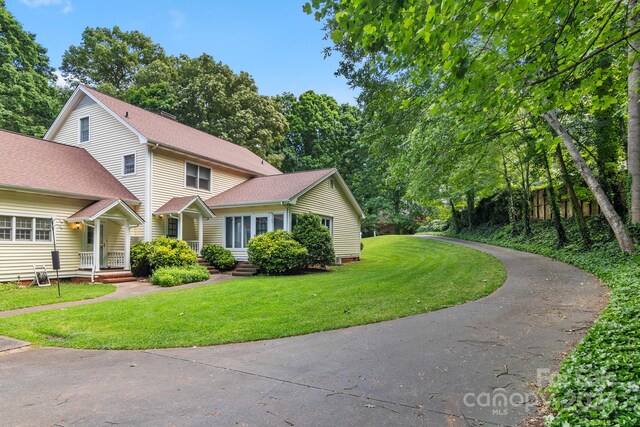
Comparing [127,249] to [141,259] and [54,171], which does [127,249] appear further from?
[54,171]

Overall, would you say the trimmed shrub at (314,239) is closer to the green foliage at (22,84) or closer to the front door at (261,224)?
the front door at (261,224)

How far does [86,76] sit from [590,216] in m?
41.1

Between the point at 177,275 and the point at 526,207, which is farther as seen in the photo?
the point at 526,207

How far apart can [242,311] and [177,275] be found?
6239mm

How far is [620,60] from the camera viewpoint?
734 centimetres

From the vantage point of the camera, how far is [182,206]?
50.9 ft

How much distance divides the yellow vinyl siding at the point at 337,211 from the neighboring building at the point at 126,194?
0.06 m

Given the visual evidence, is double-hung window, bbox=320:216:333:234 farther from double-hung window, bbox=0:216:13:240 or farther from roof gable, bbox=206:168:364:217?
double-hung window, bbox=0:216:13:240

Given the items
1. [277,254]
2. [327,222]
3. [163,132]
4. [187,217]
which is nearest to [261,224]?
[277,254]

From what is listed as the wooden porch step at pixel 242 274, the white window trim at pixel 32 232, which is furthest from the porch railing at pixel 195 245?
the white window trim at pixel 32 232

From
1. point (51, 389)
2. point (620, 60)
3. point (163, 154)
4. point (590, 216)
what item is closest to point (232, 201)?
point (163, 154)

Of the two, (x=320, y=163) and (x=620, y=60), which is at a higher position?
(x=320, y=163)

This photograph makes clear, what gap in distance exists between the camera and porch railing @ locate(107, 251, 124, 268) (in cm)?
1475

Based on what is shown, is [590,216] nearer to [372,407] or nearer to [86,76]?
[372,407]
